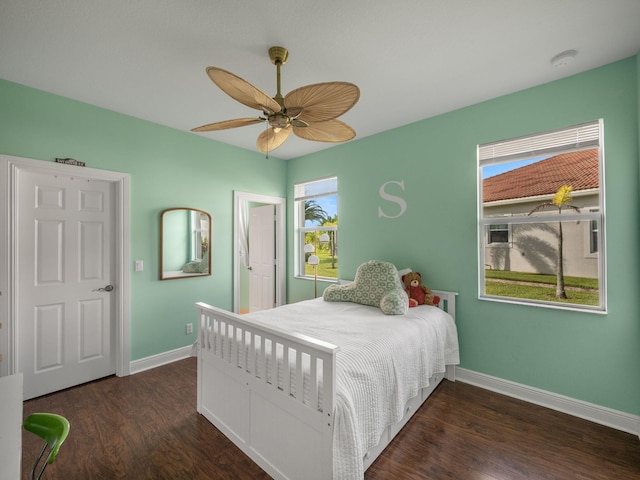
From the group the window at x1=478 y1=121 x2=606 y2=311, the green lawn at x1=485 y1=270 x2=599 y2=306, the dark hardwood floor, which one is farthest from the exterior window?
the dark hardwood floor

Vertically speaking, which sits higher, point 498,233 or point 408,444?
point 498,233

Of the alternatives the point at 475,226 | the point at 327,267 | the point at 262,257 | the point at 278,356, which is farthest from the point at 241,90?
the point at 262,257

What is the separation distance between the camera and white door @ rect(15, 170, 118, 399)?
243 centimetres

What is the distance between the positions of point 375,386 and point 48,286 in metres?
2.88

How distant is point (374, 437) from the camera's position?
62.0 inches

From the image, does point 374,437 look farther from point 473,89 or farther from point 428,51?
point 473,89

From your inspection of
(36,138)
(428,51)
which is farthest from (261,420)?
(36,138)

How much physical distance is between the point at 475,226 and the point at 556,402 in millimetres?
1538

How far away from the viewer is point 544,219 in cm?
239

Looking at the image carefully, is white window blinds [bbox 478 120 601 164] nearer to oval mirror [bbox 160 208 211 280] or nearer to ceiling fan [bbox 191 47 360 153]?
ceiling fan [bbox 191 47 360 153]

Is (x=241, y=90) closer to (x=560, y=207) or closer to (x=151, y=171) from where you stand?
(x=151, y=171)

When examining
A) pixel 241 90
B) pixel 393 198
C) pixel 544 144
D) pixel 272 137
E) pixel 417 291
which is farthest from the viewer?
pixel 393 198

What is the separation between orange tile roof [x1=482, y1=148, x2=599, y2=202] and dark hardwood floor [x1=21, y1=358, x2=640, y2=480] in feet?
5.89

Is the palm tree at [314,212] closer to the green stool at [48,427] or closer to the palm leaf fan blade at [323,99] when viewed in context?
the palm leaf fan blade at [323,99]
